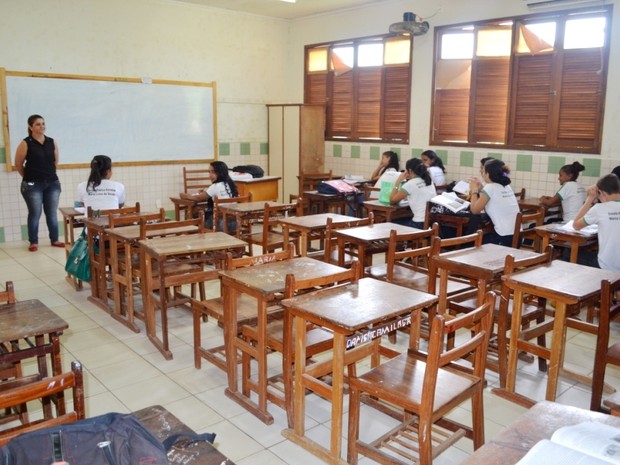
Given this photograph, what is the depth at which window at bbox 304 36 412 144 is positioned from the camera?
7855mm

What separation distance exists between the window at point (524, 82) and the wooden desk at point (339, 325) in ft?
14.9

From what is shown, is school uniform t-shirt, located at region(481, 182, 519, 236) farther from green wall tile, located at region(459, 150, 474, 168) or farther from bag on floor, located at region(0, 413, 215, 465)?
bag on floor, located at region(0, 413, 215, 465)

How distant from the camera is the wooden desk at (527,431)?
52.1 inches

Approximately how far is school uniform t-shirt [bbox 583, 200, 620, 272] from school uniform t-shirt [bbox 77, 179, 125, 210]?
4016mm

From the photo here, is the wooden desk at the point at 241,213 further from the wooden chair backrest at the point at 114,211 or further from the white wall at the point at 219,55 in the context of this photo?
the white wall at the point at 219,55

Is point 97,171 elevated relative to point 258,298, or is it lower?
elevated

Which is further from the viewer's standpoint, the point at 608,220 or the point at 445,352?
the point at 608,220

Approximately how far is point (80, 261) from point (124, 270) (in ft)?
2.44

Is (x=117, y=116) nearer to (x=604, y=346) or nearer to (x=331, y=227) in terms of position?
(x=331, y=227)

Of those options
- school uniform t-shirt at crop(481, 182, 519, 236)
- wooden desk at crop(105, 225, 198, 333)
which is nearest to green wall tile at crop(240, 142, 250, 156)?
wooden desk at crop(105, 225, 198, 333)

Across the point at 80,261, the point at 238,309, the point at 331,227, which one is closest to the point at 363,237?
the point at 331,227

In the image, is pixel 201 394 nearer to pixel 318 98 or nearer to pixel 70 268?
pixel 70 268

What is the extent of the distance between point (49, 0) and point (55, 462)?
23.1 feet

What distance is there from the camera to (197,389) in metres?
3.29
